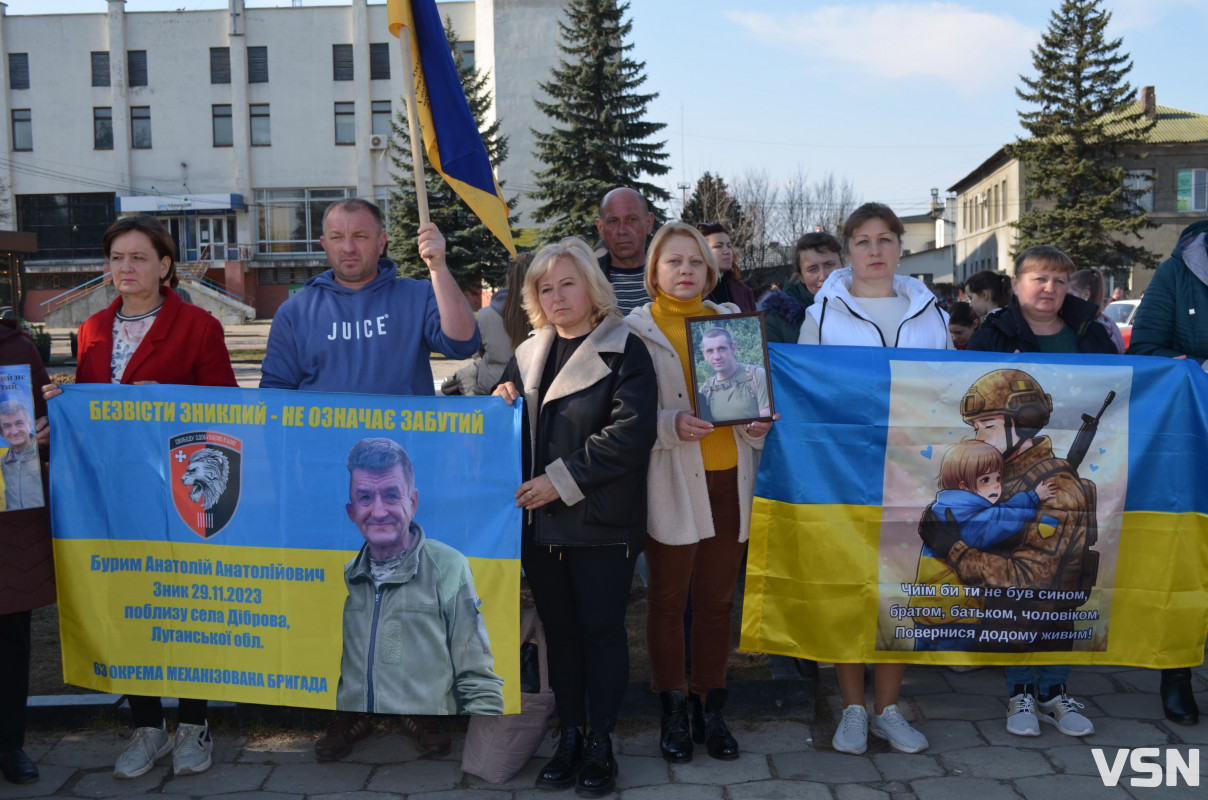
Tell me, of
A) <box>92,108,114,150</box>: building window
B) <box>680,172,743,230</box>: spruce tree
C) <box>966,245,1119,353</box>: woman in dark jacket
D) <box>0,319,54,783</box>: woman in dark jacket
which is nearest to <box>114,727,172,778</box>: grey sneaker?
<box>0,319,54,783</box>: woman in dark jacket

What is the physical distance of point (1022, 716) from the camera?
14.6 ft

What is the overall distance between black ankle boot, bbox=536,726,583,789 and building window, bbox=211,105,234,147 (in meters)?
55.1

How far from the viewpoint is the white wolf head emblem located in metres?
4.21

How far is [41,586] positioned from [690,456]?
273cm

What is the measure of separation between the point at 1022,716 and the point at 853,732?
0.79m

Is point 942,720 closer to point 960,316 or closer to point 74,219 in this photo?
point 960,316

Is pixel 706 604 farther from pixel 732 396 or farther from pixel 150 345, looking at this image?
pixel 150 345

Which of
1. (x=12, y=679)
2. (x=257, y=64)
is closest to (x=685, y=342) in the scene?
(x=12, y=679)

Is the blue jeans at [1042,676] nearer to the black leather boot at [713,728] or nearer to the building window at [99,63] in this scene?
the black leather boot at [713,728]

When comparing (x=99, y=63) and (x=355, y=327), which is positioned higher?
(x=99, y=63)

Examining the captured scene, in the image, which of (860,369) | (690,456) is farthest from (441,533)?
(860,369)

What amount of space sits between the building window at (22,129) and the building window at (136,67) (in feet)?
19.4

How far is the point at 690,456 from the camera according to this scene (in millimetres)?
4152

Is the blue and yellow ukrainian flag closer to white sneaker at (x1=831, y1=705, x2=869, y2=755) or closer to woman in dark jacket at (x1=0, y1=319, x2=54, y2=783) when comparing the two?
woman in dark jacket at (x1=0, y1=319, x2=54, y2=783)
